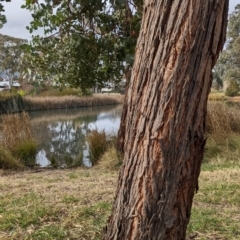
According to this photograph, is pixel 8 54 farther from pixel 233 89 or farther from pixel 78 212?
pixel 78 212

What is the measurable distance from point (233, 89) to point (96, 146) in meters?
18.3

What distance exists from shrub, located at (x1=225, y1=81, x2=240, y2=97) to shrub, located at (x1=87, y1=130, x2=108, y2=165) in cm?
1806

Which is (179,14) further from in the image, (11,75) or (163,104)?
(11,75)

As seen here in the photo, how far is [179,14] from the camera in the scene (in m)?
1.30

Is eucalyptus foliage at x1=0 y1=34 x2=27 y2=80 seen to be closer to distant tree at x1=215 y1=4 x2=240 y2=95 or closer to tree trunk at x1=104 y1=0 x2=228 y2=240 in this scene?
distant tree at x1=215 y1=4 x2=240 y2=95

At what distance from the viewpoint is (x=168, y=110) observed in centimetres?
132

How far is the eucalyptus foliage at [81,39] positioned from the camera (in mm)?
4086

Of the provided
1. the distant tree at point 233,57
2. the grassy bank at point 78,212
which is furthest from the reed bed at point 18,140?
the distant tree at point 233,57

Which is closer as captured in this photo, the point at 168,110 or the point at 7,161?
the point at 168,110

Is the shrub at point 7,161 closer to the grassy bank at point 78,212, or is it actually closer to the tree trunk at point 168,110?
the grassy bank at point 78,212

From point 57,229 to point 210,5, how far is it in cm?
142

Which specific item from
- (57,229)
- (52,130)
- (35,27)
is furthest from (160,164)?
(52,130)

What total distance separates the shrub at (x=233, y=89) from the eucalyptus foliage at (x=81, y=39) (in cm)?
1884

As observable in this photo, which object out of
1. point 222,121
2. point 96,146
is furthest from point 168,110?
point 222,121
